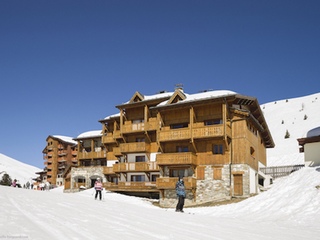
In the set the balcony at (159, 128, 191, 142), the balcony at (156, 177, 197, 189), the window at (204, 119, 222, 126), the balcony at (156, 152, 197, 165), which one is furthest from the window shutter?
the window at (204, 119, 222, 126)

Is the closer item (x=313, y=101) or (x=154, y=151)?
(x=154, y=151)

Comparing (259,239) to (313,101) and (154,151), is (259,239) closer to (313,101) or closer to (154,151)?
(154,151)

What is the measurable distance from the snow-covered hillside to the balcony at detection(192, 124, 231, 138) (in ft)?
108

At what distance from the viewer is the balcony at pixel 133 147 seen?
130 feet

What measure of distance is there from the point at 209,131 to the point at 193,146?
2.41m

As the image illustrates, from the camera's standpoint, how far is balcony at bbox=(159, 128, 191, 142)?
33719mm

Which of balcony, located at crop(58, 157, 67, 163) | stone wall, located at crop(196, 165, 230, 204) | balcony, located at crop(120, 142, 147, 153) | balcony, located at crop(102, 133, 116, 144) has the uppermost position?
balcony, located at crop(102, 133, 116, 144)

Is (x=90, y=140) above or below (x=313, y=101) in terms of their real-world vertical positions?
below

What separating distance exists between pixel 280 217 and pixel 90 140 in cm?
4332

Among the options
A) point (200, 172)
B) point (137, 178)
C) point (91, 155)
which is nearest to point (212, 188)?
point (200, 172)

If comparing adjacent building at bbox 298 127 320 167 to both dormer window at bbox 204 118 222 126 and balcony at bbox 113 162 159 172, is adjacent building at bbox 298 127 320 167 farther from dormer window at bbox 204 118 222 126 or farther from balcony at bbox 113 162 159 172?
balcony at bbox 113 162 159 172

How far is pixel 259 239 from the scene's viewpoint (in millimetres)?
8742

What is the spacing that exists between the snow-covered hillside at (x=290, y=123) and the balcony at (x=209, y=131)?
32795 mm

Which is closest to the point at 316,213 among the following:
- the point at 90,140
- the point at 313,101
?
the point at 90,140
